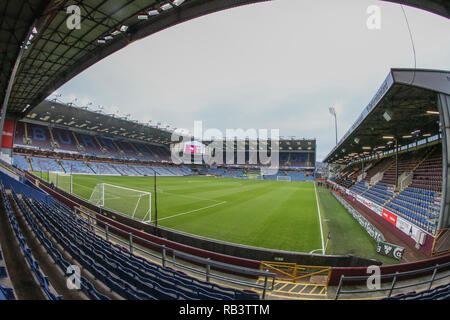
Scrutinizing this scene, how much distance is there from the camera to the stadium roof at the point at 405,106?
7273 mm

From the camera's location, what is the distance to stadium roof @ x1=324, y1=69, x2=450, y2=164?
727 cm

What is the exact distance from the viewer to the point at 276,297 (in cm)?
537

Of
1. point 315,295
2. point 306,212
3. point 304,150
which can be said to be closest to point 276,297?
point 315,295

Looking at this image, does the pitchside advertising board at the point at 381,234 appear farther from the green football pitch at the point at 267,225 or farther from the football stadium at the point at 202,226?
the green football pitch at the point at 267,225

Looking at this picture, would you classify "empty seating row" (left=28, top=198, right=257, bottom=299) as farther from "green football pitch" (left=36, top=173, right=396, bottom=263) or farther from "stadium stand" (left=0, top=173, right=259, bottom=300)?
"green football pitch" (left=36, top=173, right=396, bottom=263)

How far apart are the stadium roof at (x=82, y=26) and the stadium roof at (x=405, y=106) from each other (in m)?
2.28

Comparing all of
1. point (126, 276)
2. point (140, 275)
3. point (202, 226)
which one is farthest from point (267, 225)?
point (126, 276)

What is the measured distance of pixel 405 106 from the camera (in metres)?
10.4

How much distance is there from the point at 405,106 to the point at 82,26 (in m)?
19.0

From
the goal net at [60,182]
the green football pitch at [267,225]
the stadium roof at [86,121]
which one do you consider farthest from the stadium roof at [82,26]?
the stadium roof at [86,121]

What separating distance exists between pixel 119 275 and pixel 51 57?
17.4 metres

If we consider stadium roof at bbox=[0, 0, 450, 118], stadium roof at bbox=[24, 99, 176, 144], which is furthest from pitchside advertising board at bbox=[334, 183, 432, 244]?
stadium roof at bbox=[24, 99, 176, 144]

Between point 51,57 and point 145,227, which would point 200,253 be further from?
point 51,57

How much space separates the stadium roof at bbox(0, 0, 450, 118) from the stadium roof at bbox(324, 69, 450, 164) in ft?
7.48
